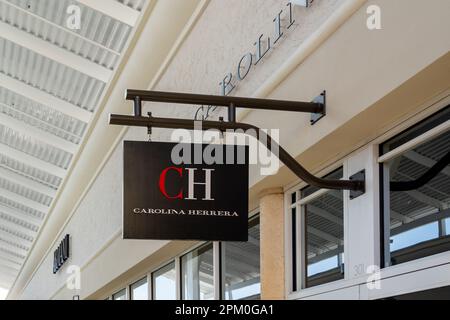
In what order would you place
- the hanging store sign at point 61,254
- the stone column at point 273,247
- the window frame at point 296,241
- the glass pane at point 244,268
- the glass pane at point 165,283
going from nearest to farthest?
1. the window frame at point 296,241
2. the stone column at point 273,247
3. the glass pane at point 244,268
4. the glass pane at point 165,283
5. the hanging store sign at point 61,254

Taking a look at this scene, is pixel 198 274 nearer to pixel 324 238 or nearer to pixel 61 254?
pixel 324 238

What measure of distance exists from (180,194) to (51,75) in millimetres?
7501

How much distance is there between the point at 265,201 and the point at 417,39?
2.37m

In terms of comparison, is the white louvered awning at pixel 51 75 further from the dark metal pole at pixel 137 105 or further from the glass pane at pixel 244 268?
the dark metal pole at pixel 137 105

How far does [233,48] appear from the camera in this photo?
6.18 metres

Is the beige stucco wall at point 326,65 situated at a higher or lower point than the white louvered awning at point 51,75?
lower

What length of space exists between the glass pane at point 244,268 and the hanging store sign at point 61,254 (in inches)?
330

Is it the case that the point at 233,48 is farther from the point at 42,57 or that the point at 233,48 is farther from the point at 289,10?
the point at 42,57

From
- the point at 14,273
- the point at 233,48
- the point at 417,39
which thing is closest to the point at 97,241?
the point at 233,48

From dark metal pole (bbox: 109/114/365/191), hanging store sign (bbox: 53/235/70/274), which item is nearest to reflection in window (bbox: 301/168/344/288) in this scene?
dark metal pole (bbox: 109/114/365/191)

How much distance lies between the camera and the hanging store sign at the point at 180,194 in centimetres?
465

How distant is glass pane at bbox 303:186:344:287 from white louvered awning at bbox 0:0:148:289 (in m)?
3.93

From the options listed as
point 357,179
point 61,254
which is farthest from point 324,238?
point 61,254

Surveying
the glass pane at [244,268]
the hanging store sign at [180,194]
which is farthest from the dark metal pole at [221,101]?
the glass pane at [244,268]
